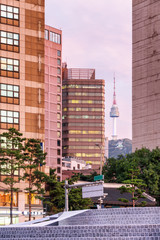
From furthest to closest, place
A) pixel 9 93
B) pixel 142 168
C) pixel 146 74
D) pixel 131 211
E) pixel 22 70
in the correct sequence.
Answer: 1. pixel 146 74
2. pixel 142 168
3. pixel 22 70
4. pixel 9 93
5. pixel 131 211

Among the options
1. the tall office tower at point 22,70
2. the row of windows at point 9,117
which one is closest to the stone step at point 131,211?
the tall office tower at point 22,70

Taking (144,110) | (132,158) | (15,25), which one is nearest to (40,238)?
(15,25)

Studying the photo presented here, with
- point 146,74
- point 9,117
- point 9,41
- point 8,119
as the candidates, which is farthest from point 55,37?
point 8,119

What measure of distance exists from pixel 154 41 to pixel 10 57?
93545 millimetres

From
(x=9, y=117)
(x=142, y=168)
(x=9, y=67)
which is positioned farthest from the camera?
(x=142, y=168)

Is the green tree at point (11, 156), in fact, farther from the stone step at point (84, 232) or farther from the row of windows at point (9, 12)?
the stone step at point (84, 232)

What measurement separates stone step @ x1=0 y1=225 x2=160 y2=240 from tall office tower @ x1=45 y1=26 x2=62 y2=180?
476 feet

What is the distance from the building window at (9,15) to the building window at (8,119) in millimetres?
14267

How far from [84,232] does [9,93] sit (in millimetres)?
59399

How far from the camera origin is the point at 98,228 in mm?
32719

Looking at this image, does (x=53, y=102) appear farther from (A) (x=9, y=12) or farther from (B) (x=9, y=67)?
(B) (x=9, y=67)

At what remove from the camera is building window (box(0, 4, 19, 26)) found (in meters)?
91.4

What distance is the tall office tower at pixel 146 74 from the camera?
17612 centimetres

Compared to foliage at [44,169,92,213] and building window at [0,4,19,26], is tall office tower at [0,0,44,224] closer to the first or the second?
building window at [0,4,19,26]
